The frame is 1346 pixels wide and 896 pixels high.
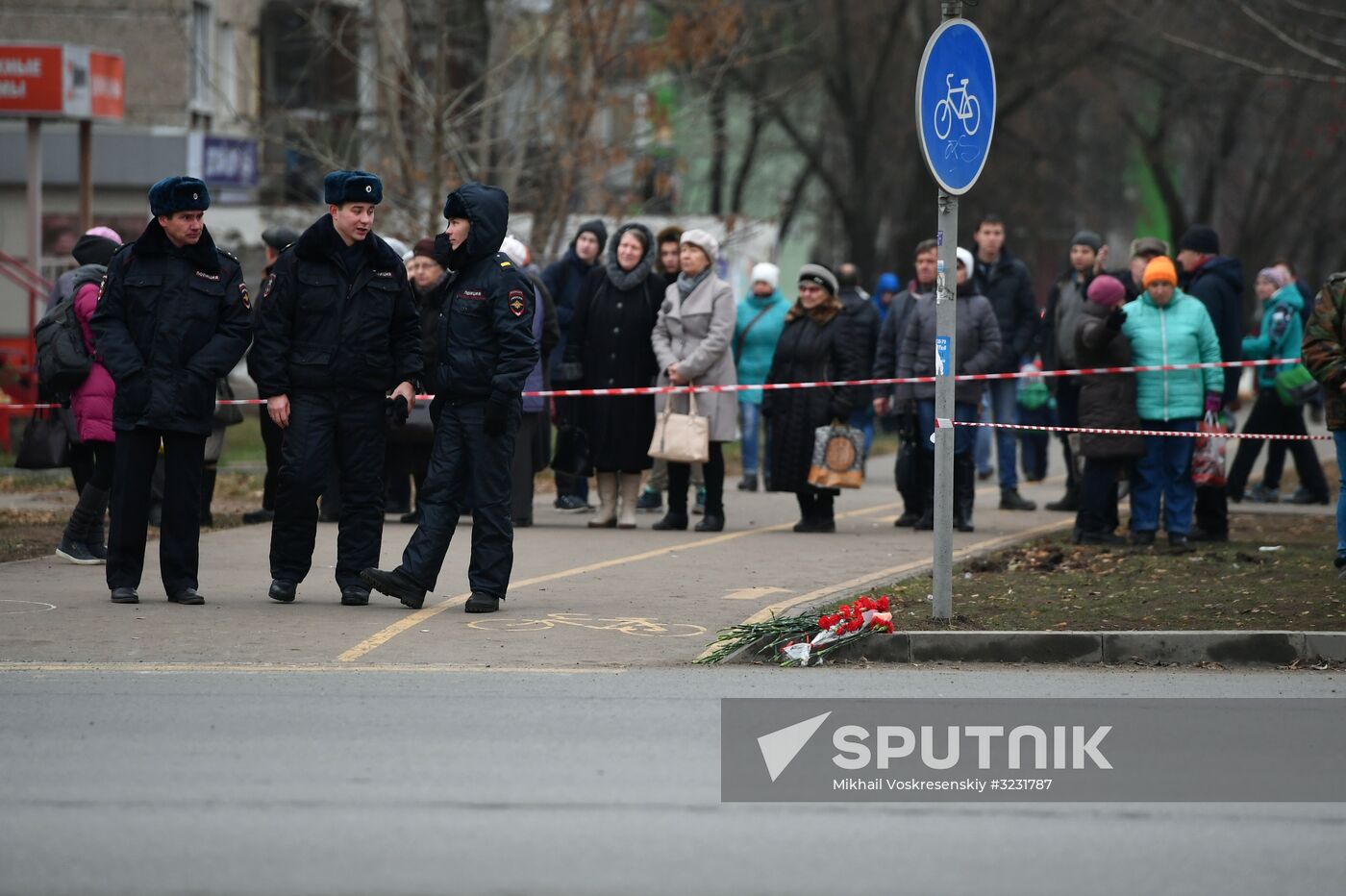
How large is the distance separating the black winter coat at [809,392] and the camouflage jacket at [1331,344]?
3.83 m

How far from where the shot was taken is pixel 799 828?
244 inches

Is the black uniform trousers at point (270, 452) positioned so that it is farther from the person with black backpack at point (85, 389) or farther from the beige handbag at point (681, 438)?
the beige handbag at point (681, 438)

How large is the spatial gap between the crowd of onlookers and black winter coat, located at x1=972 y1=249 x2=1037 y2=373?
0.05 feet

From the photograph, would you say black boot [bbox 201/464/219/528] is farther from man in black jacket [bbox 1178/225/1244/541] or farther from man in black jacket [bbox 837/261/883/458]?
man in black jacket [bbox 1178/225/1244/541]

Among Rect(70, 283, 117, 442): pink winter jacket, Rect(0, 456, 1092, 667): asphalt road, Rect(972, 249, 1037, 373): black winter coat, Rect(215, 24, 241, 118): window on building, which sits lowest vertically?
Rect(0, 456, 1092, 667): asphalt road

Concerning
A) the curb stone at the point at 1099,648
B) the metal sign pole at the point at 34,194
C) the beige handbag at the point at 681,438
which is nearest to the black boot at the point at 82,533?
the beige handbag at the point at 681,438

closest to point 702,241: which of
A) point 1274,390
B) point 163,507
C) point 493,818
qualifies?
point 163,507

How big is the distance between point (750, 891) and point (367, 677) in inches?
137

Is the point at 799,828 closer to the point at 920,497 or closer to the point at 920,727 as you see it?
the point at 920,727

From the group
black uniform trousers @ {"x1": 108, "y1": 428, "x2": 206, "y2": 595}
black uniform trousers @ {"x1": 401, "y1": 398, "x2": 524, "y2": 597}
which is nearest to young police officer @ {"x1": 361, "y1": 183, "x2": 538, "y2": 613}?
black uniform trousers @ {"x1": 401, "y1": 398, "x2": 524, "y2": 597}

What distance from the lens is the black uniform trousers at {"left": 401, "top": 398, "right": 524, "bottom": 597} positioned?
10609 mm

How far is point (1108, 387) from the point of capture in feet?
44.9

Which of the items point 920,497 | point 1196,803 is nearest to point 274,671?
point 1196,803

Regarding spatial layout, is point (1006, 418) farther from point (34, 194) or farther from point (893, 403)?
point (34, 194)
